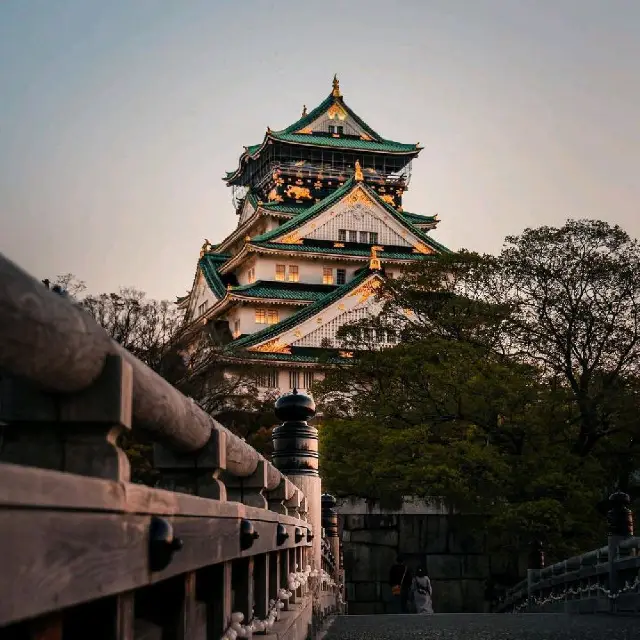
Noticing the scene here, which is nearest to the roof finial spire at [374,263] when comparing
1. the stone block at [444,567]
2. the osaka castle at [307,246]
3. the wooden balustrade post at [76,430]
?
the osaka castle at [307,246]

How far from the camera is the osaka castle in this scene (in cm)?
4469

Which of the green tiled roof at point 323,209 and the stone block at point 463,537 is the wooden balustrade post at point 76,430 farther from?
the green tiled roof at point 323,209

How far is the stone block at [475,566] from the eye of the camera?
29453 millimetres

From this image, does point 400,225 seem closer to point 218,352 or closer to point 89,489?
point 218,352

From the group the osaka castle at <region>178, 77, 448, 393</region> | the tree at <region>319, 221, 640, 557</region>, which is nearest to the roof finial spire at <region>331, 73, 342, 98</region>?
the osaka castle at <region>178, 77, 448, 393</region>

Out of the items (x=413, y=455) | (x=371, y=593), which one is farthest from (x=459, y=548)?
(x=413, y=455)

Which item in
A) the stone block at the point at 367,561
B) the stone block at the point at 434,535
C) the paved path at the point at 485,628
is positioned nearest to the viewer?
the paved path at the point at 485,628

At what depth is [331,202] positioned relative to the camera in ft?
163

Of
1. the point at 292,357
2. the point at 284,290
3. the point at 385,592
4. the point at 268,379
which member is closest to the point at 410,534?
the point at 385,592

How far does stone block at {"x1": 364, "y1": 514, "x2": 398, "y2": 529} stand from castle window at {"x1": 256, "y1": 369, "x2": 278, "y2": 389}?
9.84 m

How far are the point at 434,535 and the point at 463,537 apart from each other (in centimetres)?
77

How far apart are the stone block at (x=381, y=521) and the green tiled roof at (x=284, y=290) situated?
19.2 metres

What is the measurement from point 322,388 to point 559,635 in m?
20.4

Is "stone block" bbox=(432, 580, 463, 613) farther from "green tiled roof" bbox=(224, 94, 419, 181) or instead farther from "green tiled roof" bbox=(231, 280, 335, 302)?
"green tiled roof" bbox=(224, 94, 419, 181)
